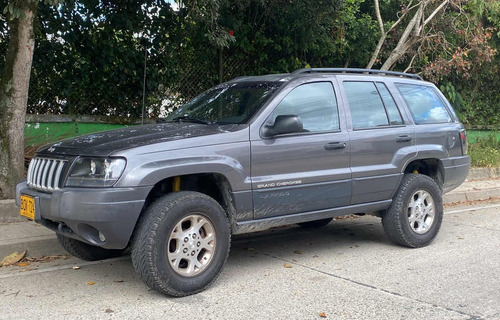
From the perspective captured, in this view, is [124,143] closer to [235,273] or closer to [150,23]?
[235,273]

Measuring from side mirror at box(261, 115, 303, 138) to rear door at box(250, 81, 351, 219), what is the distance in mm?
57

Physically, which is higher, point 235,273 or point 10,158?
point 10,158

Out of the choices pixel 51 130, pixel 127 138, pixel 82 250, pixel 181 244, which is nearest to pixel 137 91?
pixel 51 130

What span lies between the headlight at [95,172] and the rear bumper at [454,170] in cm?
402

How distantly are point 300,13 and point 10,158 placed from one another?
6.06 m

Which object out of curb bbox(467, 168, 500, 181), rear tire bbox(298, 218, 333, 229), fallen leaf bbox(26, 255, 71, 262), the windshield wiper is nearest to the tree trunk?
fallen leaf bbox(26, 255, 71, 262)

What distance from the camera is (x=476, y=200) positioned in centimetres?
990

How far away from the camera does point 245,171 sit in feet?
15.6

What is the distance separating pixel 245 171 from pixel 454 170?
3091 millimetres

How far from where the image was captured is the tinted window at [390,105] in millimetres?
6008

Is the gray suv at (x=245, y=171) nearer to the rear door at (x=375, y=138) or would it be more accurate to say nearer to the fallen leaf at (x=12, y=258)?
the rear door at (x=375, y=138)

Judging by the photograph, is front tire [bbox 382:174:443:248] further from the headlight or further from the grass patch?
the grass patch

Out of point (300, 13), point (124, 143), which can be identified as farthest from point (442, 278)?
point (300, 13)

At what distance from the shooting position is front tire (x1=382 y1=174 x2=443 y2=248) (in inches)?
234
